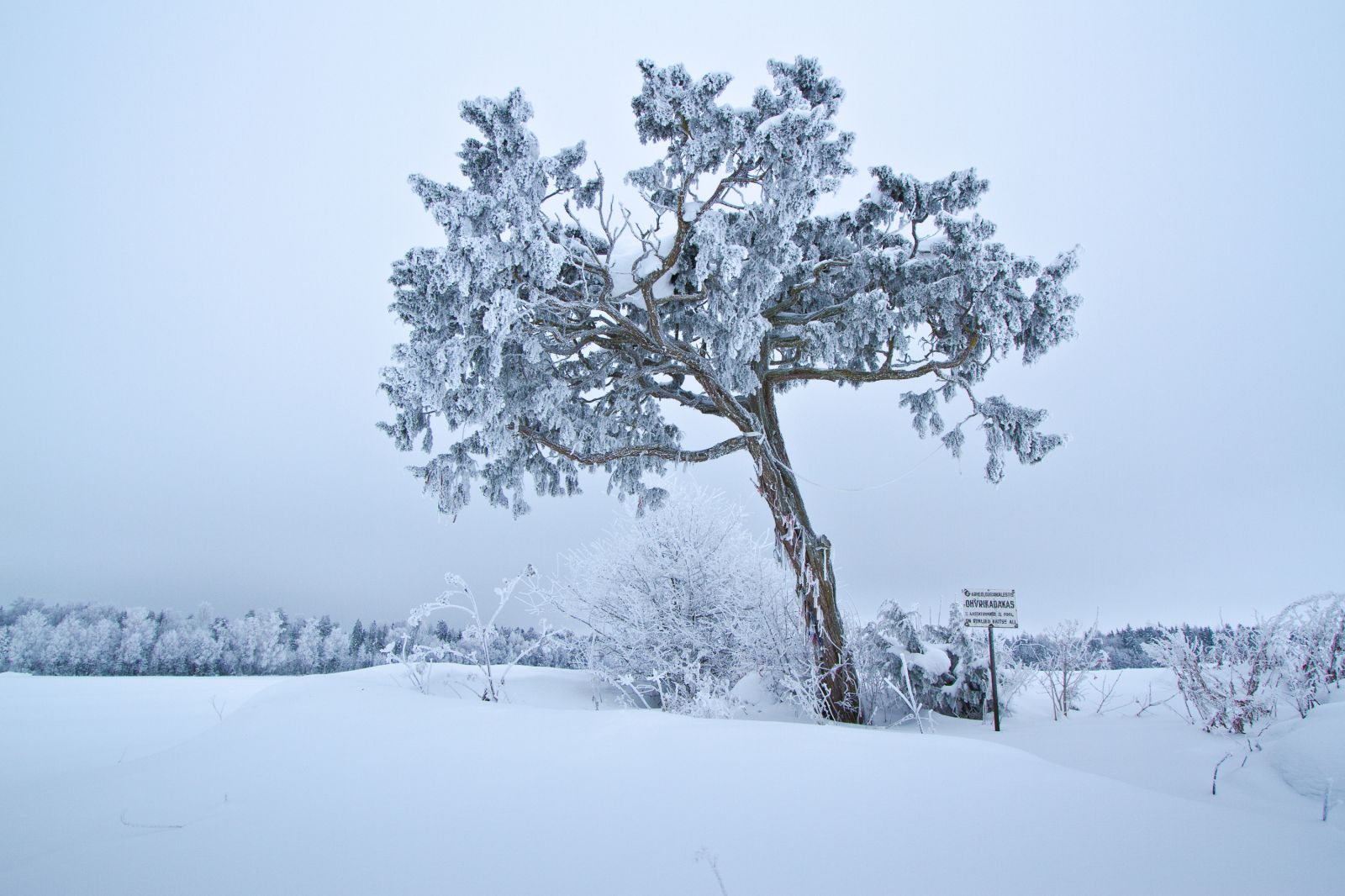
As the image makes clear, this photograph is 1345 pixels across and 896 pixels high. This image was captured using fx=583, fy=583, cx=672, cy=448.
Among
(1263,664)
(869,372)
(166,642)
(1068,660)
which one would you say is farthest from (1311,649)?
(166,642)

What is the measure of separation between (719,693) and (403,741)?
493 cm

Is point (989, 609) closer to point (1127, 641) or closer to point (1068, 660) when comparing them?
point (1068, 660)

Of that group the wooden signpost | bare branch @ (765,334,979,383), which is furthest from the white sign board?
bare branch @ (765,334,979,383)

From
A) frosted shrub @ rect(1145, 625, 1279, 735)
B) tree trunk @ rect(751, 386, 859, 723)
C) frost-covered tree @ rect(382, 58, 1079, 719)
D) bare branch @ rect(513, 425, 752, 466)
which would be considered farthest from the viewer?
bare branch @ rect(513, 425, 752, 466)

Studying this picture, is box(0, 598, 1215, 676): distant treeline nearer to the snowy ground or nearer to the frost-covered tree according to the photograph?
the frost-covered tree

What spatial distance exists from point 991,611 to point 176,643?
108ft

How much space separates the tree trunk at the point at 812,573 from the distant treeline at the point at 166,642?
1278 centimetres

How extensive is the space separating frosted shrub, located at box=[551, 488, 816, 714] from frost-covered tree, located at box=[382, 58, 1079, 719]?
3.31 ft

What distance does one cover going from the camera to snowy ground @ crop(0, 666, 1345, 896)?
2002mm

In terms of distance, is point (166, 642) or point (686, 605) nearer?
point (686, 605)

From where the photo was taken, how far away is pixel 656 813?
2.46 meters

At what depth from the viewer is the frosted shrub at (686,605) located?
8.79 m

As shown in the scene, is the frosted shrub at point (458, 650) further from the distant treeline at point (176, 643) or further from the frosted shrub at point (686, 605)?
the distant treeline at point (176, 643)

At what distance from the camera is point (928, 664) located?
8.75 metres
